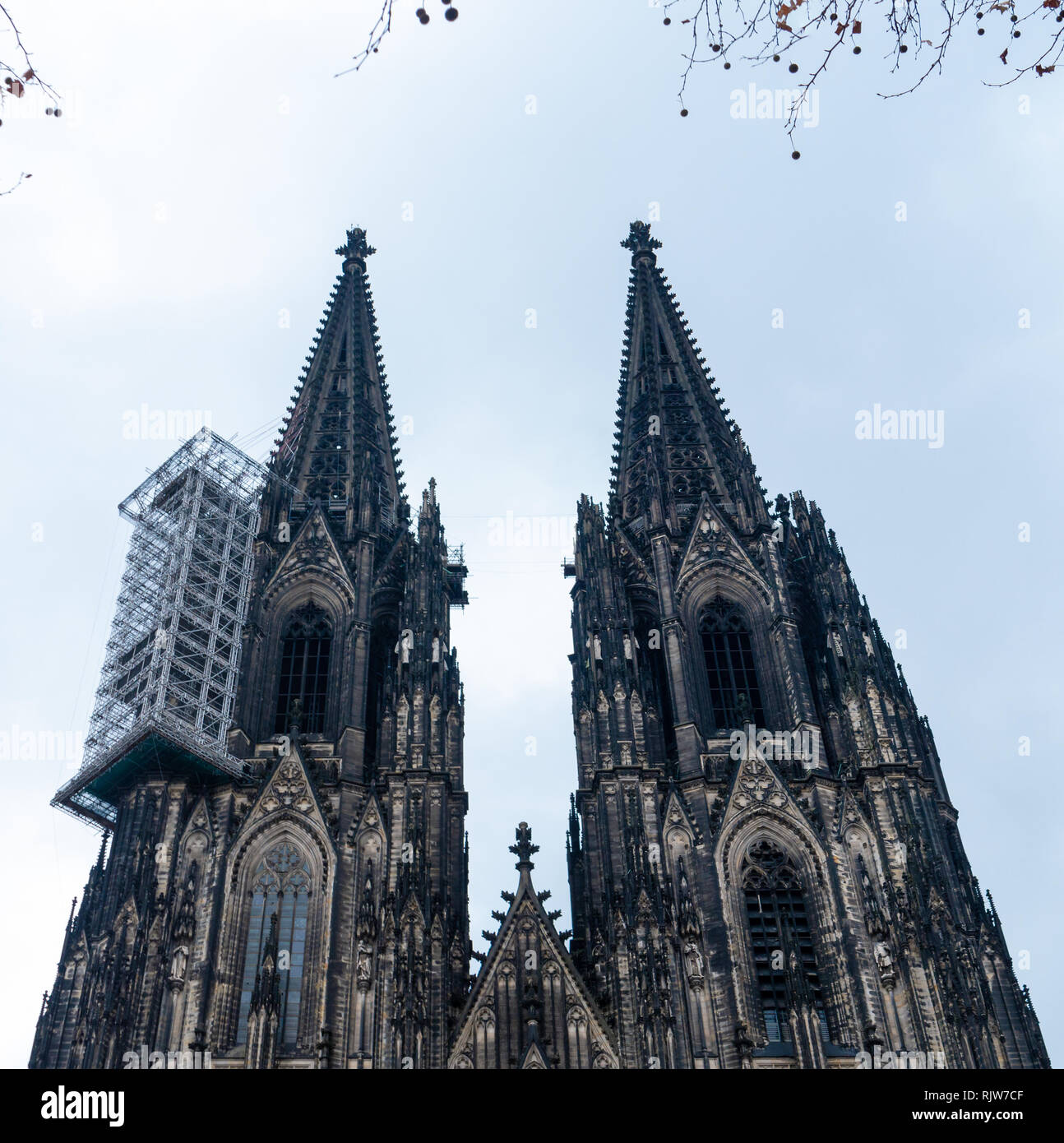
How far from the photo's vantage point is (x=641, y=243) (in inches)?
2488

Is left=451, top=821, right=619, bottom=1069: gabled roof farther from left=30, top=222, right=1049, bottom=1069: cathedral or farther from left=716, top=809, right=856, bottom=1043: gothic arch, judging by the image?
left=716, top=809, right=856, bottom=1043: gothic arch

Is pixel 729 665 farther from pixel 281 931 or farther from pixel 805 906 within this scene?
pixel 281 931

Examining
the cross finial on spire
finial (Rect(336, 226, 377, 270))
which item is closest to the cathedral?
the cross finial on spire

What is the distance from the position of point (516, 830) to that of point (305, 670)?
28.4 feet

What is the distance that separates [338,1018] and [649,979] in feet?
24.6

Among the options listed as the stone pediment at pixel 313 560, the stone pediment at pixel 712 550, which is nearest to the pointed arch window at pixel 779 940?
the stone pediment at pixel 712 550

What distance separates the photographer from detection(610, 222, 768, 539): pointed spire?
156 ft

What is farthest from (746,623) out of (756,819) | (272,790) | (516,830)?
(272,790)

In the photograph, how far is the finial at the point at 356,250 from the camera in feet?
203

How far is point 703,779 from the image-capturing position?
3741cm

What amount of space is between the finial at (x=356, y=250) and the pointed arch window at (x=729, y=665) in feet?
88.9
